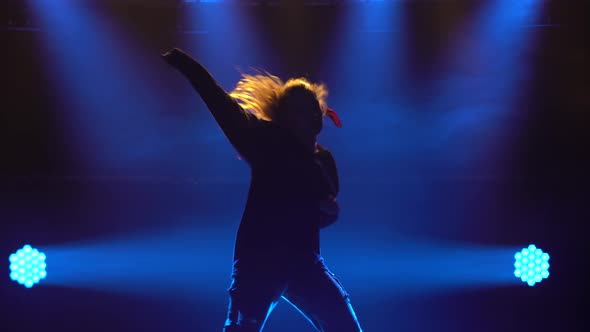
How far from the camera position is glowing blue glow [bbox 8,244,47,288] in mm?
3326

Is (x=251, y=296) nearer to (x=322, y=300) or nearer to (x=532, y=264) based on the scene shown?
(x=322, y=300)

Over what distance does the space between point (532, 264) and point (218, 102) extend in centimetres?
296

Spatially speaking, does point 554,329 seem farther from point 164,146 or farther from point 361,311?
point 164,146

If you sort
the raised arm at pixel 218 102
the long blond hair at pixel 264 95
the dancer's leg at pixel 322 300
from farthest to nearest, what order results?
the long blond hair at pixel 264 95 → the dancer's leg at pixel 322 300 → the raised arm at pixel 218 102

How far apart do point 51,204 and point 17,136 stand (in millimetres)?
523

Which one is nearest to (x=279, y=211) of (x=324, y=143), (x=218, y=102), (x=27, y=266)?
(x=218, y=102)

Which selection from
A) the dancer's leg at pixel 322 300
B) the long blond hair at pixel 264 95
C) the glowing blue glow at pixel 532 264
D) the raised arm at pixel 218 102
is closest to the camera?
the raised arm at pixel 218 102

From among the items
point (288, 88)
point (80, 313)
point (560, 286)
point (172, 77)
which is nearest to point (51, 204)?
point (80, 313)

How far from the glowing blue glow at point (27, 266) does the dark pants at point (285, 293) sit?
7.40 ft

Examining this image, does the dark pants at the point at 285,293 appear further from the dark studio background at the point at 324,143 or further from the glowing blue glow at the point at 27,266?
the glowing blue glow at the point at 27,266

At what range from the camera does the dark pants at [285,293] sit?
1665 millimetres

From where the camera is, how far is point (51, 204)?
3.36 meters

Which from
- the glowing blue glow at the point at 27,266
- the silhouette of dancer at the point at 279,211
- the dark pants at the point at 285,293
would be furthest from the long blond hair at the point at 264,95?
the glowing blue glow at the point at 27,266

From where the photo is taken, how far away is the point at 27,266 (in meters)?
3.34
